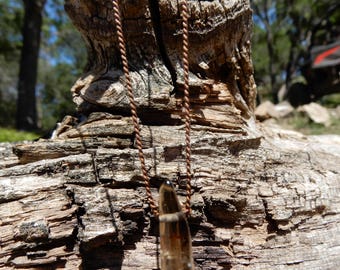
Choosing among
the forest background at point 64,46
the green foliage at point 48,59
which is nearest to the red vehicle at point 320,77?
the forest background at point 64,46

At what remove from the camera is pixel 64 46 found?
19.0 meters

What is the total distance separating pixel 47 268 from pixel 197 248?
0.63 m

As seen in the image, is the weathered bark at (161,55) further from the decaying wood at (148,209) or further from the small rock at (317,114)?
the small rock at (317,114)

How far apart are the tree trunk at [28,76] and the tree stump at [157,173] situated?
720 centimetres

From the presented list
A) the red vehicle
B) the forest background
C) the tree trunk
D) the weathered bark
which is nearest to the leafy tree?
the forest background

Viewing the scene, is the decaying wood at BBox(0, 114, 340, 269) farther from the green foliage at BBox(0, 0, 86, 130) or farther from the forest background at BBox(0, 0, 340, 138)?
the green foliage at BBox(0, 0, 86, 130)

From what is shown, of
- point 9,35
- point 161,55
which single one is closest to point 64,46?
point 9,35

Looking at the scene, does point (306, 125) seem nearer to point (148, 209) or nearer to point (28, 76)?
point (148, 209)

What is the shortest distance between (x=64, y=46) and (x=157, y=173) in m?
18.8

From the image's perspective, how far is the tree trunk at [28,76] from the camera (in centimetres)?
865

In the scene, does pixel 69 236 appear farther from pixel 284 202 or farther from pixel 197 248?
pixel 284 202

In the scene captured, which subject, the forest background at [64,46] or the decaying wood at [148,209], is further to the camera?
the forest background at [64,46]

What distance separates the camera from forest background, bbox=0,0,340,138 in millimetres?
8883

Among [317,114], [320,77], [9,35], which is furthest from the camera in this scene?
[9,35]
